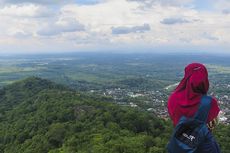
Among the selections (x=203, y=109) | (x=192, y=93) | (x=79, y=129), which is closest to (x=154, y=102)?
(x=79, y=129)

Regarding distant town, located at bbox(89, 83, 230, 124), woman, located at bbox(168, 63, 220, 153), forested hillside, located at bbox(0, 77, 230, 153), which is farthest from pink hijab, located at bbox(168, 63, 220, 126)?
distant town, located at bbox(89, 83, 230, 124)

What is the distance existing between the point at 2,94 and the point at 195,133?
99408 millimetres

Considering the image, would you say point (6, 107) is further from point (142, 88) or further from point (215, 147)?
point (142, 88)

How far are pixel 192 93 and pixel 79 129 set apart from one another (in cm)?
4456

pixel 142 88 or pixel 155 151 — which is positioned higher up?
pixel 155 151

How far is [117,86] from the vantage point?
7092 inches

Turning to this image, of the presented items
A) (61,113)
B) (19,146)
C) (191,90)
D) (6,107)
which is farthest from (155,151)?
(6,107)

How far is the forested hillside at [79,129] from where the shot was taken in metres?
41.3

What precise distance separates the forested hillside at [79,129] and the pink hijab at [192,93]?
99.1 feet

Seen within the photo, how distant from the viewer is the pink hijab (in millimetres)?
7234

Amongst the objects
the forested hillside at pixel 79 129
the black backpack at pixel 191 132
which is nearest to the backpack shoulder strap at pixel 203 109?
the black backpack at pixel 191 132

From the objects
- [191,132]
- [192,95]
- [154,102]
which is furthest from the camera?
[154,102]

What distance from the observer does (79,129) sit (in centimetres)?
5091

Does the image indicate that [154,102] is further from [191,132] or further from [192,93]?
[191,132]
